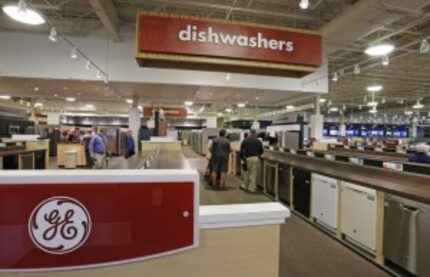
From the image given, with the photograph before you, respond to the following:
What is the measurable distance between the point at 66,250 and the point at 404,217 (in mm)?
3138

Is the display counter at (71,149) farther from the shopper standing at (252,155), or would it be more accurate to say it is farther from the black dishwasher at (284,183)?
the black dishwasher at (284,183)

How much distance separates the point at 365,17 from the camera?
6.03 meters

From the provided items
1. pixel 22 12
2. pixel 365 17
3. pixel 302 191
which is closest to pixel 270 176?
pixel 302 191

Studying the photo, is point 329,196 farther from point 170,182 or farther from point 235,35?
point 170,182

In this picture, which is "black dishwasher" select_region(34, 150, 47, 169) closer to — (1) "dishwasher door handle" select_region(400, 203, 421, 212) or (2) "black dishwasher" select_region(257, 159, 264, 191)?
(2) "black dishwasher" select_region(257, 159, 264, 191)

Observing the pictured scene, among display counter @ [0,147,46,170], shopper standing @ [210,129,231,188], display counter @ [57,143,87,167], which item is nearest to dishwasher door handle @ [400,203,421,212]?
shopper standing @ [210,129,231,188]

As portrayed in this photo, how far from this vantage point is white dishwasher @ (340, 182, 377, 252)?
3456 mm

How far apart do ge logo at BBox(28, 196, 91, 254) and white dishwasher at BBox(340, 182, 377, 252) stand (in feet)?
11.0

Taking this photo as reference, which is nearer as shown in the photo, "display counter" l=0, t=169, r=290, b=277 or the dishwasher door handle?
"display counter" l=0, t=169, r=290, b=277

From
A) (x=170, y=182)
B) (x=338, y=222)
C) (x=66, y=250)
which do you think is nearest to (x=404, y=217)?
(x=338, y=222)

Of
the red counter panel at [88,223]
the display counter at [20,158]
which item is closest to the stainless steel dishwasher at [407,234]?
A: the red counter panel at [88,223]

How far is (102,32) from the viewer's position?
9.27 meters

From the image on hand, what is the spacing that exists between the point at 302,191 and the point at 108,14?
5.96m

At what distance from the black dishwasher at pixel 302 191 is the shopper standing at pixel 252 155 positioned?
1.88m
